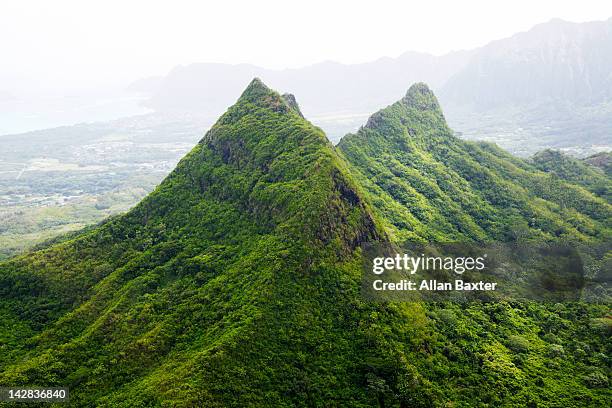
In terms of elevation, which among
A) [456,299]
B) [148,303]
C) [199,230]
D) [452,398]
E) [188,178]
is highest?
[188,178]

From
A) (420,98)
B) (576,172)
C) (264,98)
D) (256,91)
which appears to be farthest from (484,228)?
(420,98)

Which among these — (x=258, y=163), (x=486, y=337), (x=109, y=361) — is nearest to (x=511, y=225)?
(x=486, y=337)

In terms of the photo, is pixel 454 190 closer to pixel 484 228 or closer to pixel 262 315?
pixel 484 228

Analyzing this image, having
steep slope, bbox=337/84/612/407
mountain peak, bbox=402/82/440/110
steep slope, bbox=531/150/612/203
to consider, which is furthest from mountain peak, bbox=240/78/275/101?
steep slope, bbox=531/150/612/203

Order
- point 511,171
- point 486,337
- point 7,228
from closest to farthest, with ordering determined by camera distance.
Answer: point 486,337, point 511,171, point 7,228

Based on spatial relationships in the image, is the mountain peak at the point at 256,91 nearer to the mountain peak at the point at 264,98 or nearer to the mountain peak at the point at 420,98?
the mountain peak at the point at 264,98

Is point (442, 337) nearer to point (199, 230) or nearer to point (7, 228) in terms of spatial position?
point (199, 230)
